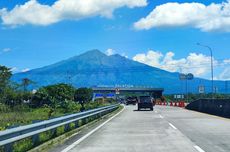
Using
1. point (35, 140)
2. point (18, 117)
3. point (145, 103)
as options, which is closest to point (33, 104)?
point (145, 103)

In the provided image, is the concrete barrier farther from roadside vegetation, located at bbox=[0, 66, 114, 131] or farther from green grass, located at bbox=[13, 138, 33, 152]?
green grass, located at bbox=[13, 138, 33, 152]

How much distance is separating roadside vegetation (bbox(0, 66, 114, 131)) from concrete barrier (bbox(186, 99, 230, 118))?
10942 millimetres

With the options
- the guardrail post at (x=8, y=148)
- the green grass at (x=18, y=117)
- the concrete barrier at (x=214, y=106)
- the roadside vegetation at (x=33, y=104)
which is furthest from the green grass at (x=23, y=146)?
the concrete barrier at (x=214, y=106)

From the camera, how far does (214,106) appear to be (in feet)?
138

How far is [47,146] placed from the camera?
15.0 meters

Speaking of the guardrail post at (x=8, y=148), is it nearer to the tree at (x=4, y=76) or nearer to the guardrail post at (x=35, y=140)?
the guardrail post at (x=35, y=140)

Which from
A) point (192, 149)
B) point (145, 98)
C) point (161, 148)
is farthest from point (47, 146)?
point (145, 98)

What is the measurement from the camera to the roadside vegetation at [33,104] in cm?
3389

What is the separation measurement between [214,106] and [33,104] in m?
60.8

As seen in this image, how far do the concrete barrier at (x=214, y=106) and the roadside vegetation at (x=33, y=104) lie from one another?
35.9 feet

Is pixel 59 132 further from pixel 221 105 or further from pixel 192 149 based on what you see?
pixel 221 105

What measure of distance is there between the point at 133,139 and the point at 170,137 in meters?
1.61

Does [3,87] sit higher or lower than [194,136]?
higher

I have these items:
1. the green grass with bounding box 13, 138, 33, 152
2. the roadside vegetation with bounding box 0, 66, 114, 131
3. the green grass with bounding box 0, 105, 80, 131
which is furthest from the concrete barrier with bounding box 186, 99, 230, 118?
the green grass with bounding box 13, 138, 33, 152
